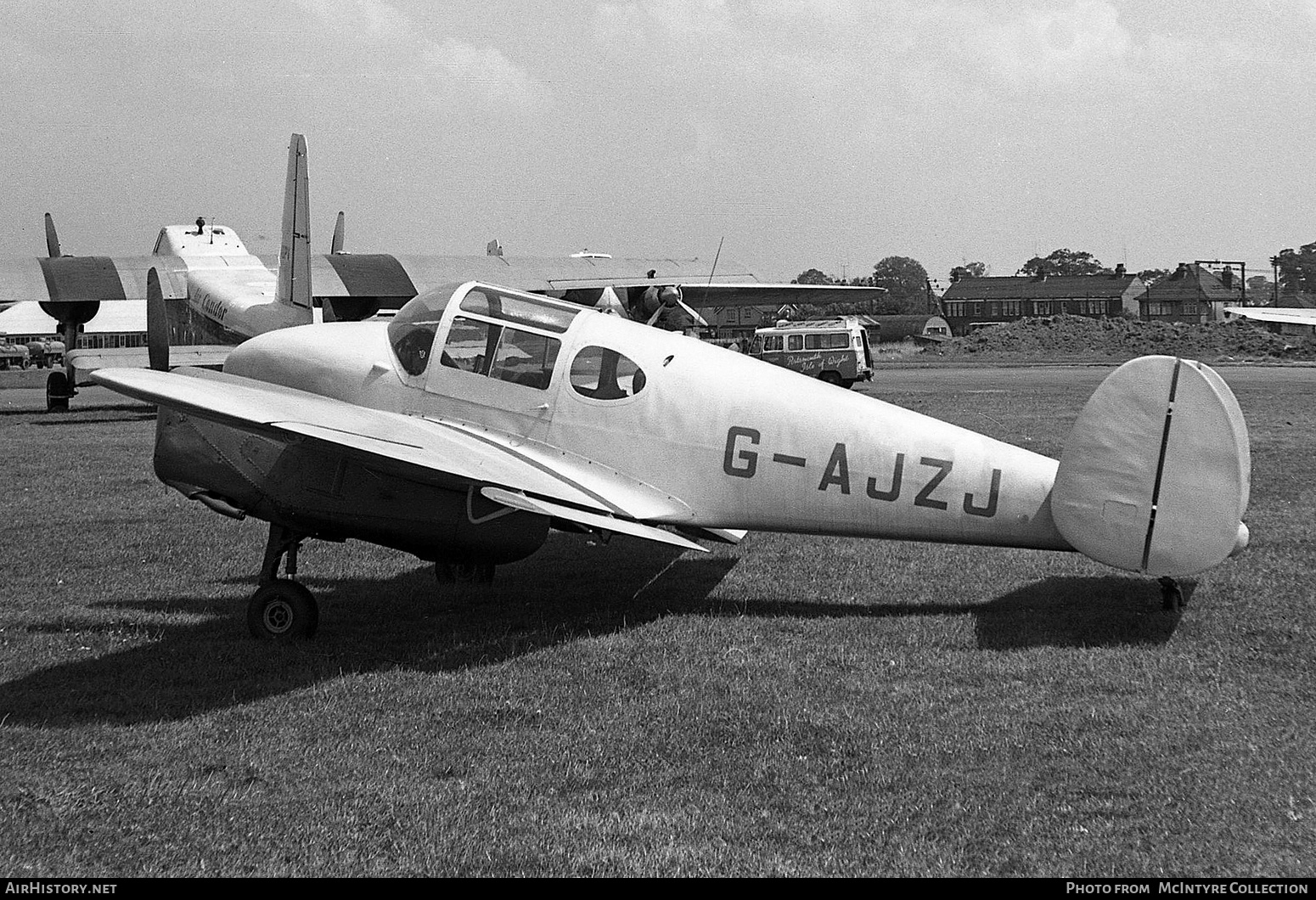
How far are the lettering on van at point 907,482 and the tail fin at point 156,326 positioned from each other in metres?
5.68

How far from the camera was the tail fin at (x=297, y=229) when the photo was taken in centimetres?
1658

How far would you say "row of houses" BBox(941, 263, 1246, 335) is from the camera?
115312mm

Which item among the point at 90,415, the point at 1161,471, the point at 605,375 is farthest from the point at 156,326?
the point at 90,415

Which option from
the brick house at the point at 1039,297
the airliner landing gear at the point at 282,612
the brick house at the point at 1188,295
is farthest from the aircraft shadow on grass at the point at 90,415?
the brick house at the point at 1188,295

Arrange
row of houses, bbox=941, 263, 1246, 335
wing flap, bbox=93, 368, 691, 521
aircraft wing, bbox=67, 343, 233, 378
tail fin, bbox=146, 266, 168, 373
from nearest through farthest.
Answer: wing flap, bbox=93, 368, 691, 521 → tail fin, bbox=146, 266, 168, 373 → aircraft wing, bbox=67, 343, 233, 378 → row of houses, bbox=941, 263, 1246, 335

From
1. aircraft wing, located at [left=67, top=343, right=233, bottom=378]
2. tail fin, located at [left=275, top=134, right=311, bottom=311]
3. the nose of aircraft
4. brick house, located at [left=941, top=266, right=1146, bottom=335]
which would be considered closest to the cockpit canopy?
the nose of aircraft

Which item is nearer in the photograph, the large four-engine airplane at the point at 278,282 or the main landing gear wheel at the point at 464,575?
the main landing gear wheel at the point at 464,575

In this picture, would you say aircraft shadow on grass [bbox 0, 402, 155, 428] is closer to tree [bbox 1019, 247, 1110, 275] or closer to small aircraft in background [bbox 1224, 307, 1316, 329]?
small aircraft in background [bbox 1224, 307, 1316, 329]

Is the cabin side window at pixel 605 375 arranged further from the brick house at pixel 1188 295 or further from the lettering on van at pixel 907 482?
the brick house at pixel 1188 295

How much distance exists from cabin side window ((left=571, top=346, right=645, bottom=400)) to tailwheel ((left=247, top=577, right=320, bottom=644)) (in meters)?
2.21

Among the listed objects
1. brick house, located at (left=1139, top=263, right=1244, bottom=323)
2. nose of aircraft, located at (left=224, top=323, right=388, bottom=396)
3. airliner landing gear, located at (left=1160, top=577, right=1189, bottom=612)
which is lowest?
airliner landing gear, located at (left=1160, top=577, right=1189, bottom=612)

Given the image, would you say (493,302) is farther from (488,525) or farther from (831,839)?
(831,839)

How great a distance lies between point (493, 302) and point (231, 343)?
54.0 ft
